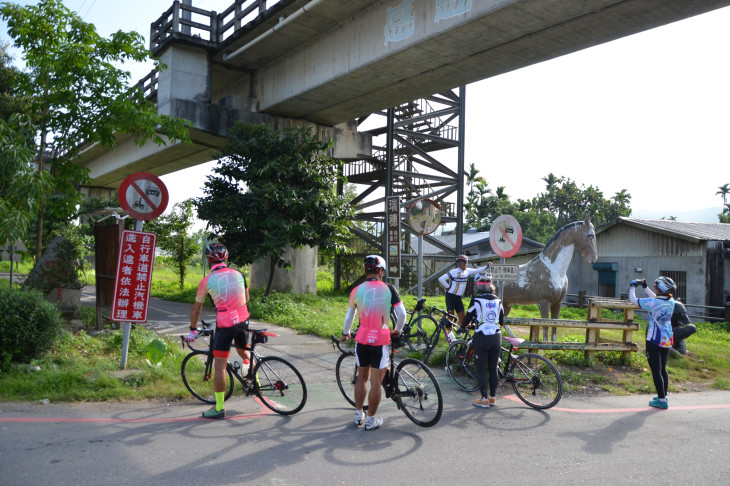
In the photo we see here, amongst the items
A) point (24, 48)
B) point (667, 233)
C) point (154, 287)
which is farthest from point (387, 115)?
point (154, 287)

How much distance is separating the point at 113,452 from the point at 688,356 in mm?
11035

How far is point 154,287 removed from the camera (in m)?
28.2

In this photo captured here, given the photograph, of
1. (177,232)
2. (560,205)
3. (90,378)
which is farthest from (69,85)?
(560,205)

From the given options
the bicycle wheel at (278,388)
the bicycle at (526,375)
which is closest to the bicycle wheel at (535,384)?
the bicycle at (526,375)

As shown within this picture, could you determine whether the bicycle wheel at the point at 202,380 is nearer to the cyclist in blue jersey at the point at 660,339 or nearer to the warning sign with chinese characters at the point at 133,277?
the warning sign with chinese characters at the point at 133,277

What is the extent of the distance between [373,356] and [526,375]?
2.56 metres

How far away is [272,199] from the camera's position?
636 inches

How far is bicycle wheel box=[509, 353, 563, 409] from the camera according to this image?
716cm

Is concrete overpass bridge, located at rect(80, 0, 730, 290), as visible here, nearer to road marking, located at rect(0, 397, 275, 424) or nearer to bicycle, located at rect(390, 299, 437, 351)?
bicycle, located at rect(390, 299, 437, 351)

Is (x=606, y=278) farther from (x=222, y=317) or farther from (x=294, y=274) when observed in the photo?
(x=222, y=317)

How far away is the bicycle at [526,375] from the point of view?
7223 mm

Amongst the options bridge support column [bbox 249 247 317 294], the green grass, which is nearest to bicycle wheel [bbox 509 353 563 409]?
the green grass

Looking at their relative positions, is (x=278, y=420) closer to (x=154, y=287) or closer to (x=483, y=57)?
(x=483, y=57)

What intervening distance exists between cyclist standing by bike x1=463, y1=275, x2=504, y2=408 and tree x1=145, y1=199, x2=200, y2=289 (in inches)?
852
